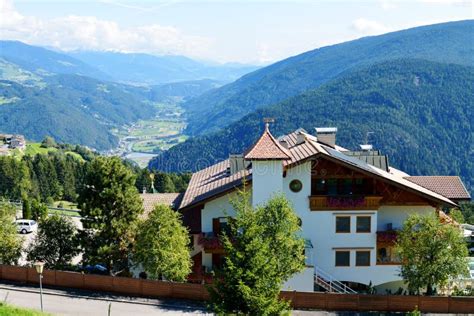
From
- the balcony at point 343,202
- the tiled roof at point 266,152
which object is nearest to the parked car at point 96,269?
the tiled roof at point 266,152

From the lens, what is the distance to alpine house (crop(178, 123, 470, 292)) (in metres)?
38.2

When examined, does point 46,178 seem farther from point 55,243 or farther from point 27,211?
point 55,243

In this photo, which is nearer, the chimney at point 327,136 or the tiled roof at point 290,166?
the tiled roof at point 290,166

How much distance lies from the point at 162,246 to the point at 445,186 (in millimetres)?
21898

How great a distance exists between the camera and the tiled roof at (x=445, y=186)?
42.1m

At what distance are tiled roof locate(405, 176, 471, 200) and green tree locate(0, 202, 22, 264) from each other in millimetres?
28299

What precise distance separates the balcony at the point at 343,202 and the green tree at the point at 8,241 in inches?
772

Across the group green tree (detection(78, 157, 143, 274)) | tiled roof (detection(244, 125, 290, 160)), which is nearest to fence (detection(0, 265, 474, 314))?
green tree (detection(78, 157, 143, 274))

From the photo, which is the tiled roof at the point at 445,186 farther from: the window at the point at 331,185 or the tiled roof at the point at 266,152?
the tiled roof at the point at 266,152

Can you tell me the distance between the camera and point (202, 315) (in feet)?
107

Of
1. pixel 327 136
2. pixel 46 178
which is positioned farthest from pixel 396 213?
pixel 46 178

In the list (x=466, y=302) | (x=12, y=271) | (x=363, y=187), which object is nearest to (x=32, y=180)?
(x=12, y=271)

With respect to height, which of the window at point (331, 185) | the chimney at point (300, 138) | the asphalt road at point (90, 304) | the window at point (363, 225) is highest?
the chimney at point (300, 138)

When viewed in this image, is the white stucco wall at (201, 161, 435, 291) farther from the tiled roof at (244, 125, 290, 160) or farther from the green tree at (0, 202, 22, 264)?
the green tree at (0, 202, 22, 264)
